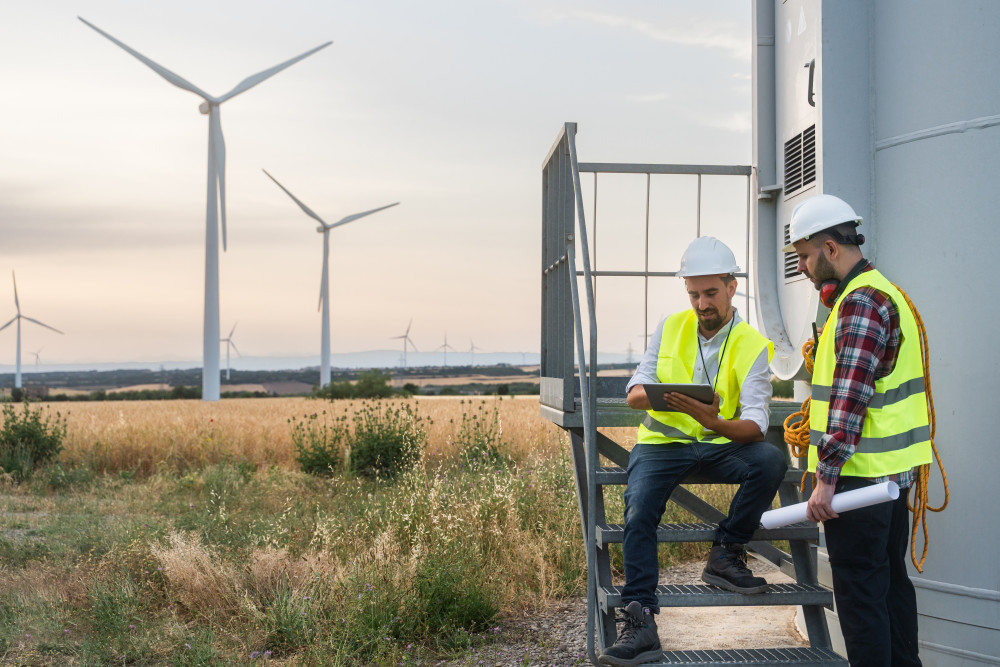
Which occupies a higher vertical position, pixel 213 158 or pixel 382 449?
pixel 213 158

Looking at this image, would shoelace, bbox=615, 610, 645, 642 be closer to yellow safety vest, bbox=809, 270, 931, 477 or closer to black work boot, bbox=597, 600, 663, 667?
black work boot, bbox=597, 600, 663, 667

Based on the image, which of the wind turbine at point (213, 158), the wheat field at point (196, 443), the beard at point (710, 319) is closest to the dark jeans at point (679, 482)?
the beard at point (710, 319)

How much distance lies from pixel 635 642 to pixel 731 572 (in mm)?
707

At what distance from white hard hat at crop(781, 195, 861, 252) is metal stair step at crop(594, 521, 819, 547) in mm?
1740

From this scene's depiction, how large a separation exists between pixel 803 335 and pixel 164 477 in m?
11.2

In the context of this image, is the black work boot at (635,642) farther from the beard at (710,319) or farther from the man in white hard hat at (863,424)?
the beard at (710,319)

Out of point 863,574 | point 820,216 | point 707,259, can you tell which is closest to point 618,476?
point 707,259

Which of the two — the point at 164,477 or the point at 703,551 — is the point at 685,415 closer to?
the point at 703,551

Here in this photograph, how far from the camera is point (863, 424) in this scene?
3814 mm

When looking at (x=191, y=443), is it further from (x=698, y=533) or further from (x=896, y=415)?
(x=896, y=415)

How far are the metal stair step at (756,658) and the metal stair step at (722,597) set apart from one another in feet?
0.83

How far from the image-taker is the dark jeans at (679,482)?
179 inches

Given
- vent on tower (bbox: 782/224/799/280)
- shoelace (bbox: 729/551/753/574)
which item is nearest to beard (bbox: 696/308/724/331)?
shoelace (bbox: 729/551/753/574)

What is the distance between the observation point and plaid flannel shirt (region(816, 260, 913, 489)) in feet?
12.1
